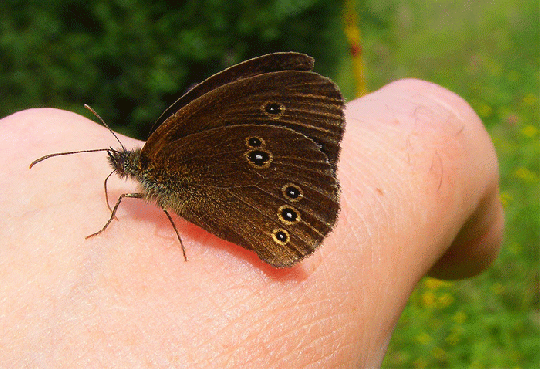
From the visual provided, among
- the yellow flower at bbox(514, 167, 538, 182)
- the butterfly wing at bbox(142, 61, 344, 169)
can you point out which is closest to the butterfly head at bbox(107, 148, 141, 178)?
the butterfly wing at bbox(142, 61, 344, 169)

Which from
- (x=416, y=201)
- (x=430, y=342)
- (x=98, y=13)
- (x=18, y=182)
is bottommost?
(x=430, y=342)

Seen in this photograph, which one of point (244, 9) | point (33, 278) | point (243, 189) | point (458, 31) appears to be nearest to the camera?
point (33, 278)

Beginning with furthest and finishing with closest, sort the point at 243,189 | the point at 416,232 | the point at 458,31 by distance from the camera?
1. the point at 458,31
2. the point at 416,232
3. the point at 243,189

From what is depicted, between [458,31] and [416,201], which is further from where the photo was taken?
[458,31]

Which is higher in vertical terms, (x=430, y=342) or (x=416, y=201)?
(x=416, y=201)

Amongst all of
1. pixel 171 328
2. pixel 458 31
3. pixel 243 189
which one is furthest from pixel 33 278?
pixel 458 31

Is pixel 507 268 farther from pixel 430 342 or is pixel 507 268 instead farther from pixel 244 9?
pixel 244 9

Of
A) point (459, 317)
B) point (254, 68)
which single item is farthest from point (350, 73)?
point (254, 68)
